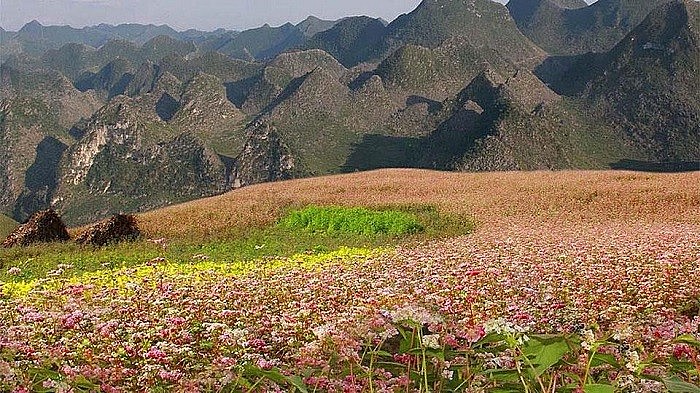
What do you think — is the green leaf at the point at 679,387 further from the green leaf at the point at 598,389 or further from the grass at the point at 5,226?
the grass at the point at 5,226

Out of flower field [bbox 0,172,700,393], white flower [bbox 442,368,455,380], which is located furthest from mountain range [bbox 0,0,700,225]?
white flower [bbox 442,368,455,380]

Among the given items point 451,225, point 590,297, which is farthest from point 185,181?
point 590,297

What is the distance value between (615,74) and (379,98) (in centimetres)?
5606

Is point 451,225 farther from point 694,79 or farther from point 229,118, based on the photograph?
point 229,118

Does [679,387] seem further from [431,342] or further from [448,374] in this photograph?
[448,374]

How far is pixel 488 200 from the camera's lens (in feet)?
69.7

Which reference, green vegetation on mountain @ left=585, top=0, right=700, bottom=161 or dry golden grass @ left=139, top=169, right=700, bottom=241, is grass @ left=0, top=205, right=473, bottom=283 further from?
green vegetation on mountain @ left=585, top=0, right=700, bottom=161

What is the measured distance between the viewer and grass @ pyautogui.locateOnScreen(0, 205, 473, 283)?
13008 mm

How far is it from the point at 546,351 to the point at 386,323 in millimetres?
1687

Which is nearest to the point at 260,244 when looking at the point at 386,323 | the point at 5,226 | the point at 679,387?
the point at 5,226

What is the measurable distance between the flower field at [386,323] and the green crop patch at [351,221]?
4652 mm

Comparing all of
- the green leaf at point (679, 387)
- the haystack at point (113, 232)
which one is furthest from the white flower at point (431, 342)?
the haystack at point (113, 232)

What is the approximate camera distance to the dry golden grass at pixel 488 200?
1730 cm

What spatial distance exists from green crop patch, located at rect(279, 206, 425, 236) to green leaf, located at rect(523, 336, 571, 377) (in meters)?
14.3
